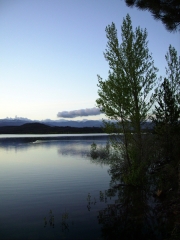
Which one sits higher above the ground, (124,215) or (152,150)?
(152,150)

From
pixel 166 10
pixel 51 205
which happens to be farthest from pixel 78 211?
pixel 166 10

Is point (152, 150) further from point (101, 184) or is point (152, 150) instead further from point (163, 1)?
point (163, 1)

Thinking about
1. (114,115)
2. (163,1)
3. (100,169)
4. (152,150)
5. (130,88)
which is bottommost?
(100,169)

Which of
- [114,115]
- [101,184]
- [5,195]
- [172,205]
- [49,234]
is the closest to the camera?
[49,234]

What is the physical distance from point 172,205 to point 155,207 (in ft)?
6.77

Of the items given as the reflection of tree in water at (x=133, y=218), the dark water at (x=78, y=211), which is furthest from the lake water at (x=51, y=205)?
the reflection of tree in water at (x=133, y=218)

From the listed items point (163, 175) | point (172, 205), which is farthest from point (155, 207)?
point (163, 175)

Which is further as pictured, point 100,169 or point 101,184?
point 100,169

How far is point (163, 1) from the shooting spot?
37.0 ft

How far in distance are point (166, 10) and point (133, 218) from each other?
1108cm

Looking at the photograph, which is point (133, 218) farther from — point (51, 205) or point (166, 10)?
point (166, 10)

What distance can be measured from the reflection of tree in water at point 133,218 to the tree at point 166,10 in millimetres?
10025

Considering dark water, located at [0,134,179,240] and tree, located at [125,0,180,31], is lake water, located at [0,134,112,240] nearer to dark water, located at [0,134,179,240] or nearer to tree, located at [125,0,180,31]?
dark water, located at [0,134,179,240]

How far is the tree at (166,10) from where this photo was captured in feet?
36.8
